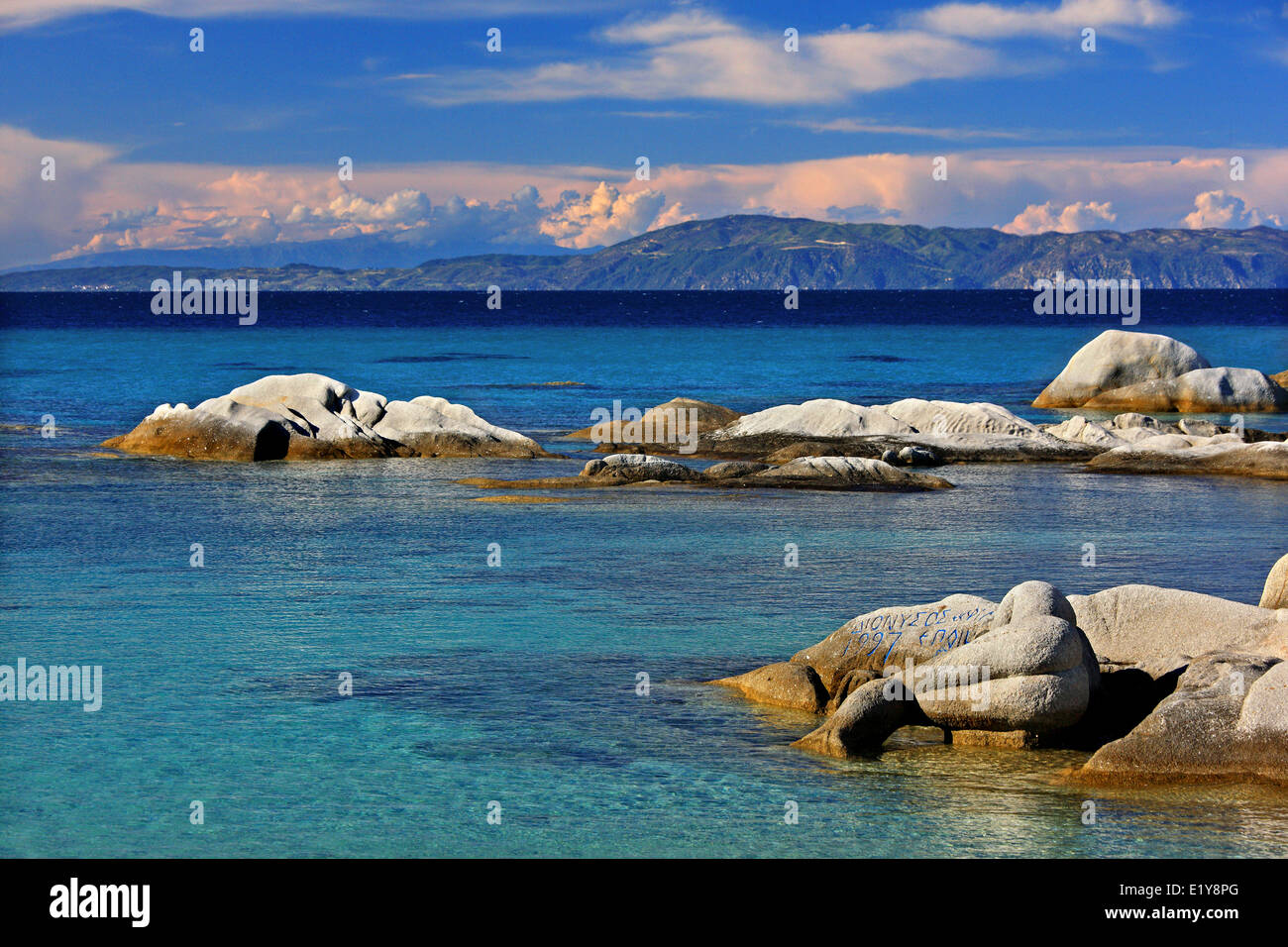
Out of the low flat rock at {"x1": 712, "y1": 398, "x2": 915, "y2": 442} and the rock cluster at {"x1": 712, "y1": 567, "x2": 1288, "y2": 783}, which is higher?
the low flat rock at {"x1": 712, "y1": 398, "x2": 915, "y2": 442}

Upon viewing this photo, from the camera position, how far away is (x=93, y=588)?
68.7 ft

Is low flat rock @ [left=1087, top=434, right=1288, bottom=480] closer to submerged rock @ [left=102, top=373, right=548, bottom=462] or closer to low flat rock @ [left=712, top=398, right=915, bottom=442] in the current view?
low flat rock @ [left=712, top=398, right=915, bottom=442]

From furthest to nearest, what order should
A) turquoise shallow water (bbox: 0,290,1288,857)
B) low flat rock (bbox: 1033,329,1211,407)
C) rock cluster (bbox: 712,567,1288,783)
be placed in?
low flat rock (bbox: 1033,329,1211,407) → rock cluster (bbox: 712,567,1288,783) → turquoise shallow water (bbox: 0,290,1288,857)

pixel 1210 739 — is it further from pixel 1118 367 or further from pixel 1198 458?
pixel 1118 367

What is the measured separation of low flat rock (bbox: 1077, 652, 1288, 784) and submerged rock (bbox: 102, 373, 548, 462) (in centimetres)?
2699

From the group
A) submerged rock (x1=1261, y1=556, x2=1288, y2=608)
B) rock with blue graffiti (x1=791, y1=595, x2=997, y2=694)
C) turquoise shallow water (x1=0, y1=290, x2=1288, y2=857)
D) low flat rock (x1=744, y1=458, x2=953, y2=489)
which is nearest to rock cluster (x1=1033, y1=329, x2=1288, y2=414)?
turquoise shallow water (x1=0, y1=290, x2=1288, y2=857)

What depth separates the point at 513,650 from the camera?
17453 mm

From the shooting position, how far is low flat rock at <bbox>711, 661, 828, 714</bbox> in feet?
49.0

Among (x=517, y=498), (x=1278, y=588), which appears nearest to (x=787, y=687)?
(x=1278, y=588)

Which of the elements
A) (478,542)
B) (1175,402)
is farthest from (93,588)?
(1175,402)

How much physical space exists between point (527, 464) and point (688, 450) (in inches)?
201

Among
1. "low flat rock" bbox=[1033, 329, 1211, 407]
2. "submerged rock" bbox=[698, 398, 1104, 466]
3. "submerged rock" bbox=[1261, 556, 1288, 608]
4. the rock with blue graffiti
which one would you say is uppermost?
"low flat rock" bbox=[1033, 329, 1211, 407]

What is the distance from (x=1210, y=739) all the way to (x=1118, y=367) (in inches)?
1800
